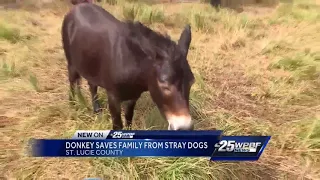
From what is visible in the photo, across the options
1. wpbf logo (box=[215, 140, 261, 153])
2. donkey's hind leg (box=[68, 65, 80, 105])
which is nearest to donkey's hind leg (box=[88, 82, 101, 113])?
donkey's hind leg (box=[68, 65, 80, 105])

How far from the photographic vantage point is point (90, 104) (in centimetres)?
353

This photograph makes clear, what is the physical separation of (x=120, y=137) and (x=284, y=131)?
1705 mm

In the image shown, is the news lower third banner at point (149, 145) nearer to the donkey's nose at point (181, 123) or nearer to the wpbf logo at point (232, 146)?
the wpbf logo at point (232, 146)

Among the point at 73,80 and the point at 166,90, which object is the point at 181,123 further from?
the point at 73,80

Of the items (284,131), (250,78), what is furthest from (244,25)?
(284,131)

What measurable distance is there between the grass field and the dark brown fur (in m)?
0.39

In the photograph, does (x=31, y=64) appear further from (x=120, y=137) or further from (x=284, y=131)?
(x=284, y=131)

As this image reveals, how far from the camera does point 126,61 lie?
8.29 ft

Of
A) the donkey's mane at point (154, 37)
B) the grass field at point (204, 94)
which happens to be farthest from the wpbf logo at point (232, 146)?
the donkey's mane at point (154, 37)

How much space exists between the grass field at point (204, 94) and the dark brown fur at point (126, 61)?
387 mm

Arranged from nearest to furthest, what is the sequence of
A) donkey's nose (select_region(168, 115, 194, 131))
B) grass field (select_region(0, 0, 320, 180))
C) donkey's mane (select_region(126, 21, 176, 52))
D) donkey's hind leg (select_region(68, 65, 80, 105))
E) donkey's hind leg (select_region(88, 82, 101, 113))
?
1. donkey's nose (select_region(168, 115, 194, 131))
2. donkey's mane (select_region(126, 21, 176, 52))
3. grass field (select_region(0, 0, 320, 180))
4. donkey's hind leg (select_region(88, 82, 101, 113))
5. donkey's hind leg (select_region(68, 65, 80, 105))

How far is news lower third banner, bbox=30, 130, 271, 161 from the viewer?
2287mm

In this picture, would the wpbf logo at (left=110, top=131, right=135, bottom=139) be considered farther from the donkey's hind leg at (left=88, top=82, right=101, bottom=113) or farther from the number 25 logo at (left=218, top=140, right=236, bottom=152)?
the donkey's hind leg at (left=88, top=82, right=101, bottom=113)

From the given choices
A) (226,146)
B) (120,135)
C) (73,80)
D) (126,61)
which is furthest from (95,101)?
(226,146)
